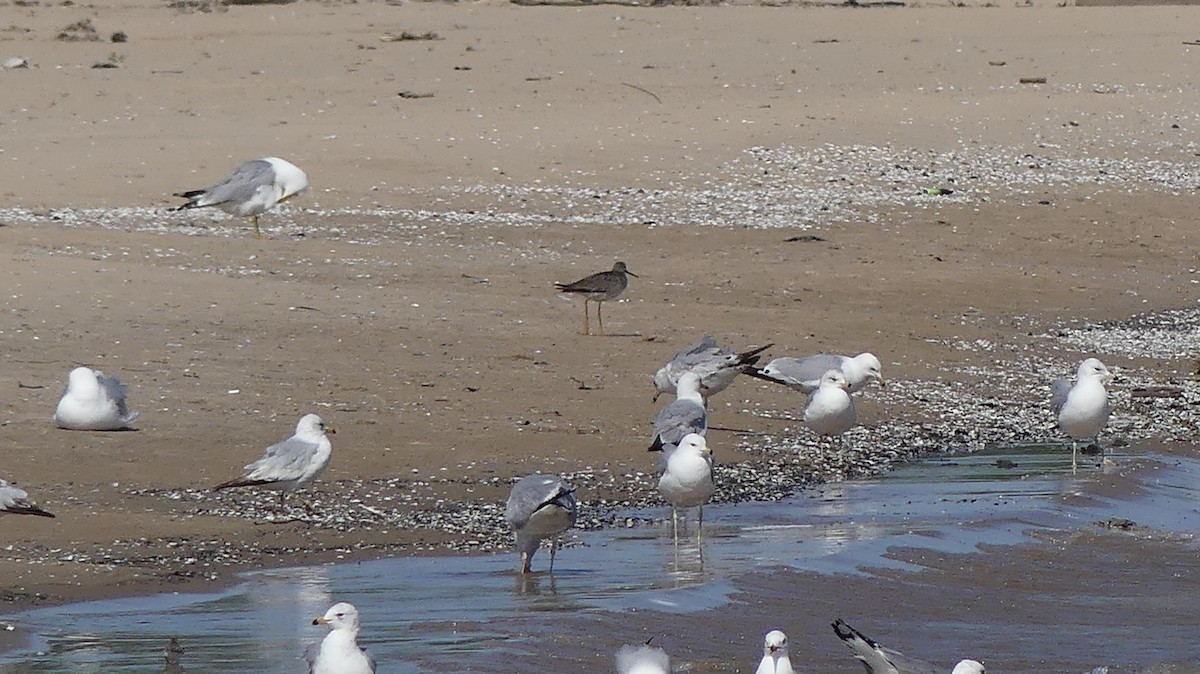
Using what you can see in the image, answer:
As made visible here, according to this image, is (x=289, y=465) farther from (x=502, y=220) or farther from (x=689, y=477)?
(x=502, y=220)

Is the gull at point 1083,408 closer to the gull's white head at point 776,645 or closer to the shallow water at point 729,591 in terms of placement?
the shallow water at point 729,591

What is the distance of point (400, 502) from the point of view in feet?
30.2

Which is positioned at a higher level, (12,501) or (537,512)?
(12,501)

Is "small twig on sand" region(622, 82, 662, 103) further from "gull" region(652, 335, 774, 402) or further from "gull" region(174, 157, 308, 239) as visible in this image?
"gull" region(652, 335, 774, 402)

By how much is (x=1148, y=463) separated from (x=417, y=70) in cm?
1420

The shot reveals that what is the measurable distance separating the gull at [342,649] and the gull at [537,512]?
1.91 meters

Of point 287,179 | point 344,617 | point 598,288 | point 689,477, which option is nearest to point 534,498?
point 689,477

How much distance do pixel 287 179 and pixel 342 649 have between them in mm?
9875

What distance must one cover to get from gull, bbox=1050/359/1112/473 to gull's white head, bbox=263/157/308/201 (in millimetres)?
6745

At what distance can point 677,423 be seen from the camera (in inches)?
383

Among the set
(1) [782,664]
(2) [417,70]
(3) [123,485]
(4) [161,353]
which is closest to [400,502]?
(3) [123,485]

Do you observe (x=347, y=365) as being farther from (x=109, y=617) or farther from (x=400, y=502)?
(x=109, y=617)

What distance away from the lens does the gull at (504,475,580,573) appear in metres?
7.98

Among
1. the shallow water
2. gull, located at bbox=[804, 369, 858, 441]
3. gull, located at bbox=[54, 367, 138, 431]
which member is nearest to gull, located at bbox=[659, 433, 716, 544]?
the shallow water
